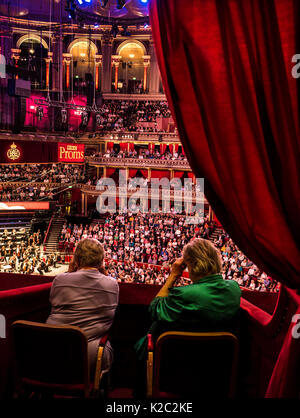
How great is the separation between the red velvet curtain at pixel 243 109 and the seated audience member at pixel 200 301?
0.72 ft

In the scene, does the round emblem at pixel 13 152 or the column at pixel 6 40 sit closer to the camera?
the round emblem at pixel 13 152

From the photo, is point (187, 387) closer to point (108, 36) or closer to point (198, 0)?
point (198, 0)

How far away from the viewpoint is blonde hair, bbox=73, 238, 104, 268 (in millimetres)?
2189

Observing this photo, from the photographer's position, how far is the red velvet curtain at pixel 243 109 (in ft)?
6.70

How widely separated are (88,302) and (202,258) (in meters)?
0.67

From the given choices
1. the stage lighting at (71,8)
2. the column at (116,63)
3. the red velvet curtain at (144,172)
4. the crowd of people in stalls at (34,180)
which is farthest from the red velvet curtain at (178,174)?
the stage lighting at (71,8)

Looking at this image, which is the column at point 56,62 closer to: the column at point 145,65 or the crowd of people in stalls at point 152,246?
the column at point 145,65

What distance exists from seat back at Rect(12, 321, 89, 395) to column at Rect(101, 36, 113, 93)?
2698cm

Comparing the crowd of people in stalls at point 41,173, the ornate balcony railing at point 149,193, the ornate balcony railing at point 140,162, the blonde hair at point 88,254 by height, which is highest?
the ornate balcony railing at point 140,162

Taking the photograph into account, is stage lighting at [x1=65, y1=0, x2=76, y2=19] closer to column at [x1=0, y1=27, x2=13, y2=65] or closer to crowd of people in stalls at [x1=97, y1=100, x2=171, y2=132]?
crowd of people in stalls at [x1=97, y1=100, x2=171, y2=132]

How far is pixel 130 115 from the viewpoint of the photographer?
2600cm

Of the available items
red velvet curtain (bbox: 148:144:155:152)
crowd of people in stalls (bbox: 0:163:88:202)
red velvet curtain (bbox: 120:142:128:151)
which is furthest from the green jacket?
red velvet curtain (bbox: 120:142:128:151)

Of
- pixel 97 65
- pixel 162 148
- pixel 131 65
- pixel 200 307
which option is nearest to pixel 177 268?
pixel 200 307
